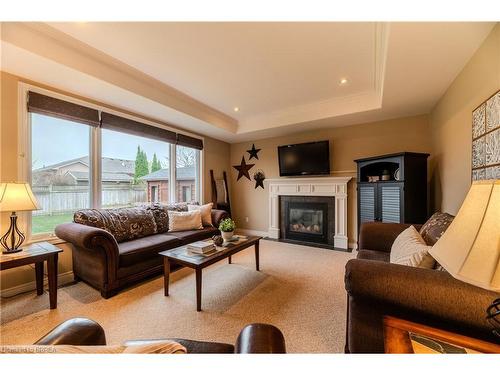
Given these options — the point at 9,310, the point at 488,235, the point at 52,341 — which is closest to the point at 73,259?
the point at 9,310

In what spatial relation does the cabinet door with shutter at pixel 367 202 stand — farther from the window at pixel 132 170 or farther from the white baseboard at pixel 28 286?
the white baseboard at pixel 28 286

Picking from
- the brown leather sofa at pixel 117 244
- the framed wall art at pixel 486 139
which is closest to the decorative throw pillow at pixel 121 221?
the brown leather sofa at pixel 117 244

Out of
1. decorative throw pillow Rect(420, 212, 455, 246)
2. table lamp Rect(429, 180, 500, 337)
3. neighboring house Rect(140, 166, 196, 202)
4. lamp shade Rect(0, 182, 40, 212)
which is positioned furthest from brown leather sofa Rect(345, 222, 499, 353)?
neighboring house Rect(140, 166, 196, 202)

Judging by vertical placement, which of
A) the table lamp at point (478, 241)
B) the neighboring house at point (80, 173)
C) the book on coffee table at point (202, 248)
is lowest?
the book on coffee table at point (202, 248)

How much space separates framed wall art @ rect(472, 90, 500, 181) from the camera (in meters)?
1.46

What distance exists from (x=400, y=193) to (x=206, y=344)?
3.00 m

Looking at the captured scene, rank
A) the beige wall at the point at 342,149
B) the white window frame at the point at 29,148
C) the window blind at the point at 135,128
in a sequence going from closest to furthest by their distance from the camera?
the white window frame at the point at 29,148, the window blind at the point at 135,128, the beige wall at the point at 342,149

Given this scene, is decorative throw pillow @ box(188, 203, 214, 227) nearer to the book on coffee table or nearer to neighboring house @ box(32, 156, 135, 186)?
neighboring house @ box(32, 156, 135, 186)

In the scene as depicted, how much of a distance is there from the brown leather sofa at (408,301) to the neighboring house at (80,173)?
3.29m

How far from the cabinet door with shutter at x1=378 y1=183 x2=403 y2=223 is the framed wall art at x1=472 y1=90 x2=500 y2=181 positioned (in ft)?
3.44

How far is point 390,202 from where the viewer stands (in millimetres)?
2949

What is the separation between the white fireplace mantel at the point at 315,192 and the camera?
3.83 m

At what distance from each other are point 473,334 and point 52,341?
1.69 m
